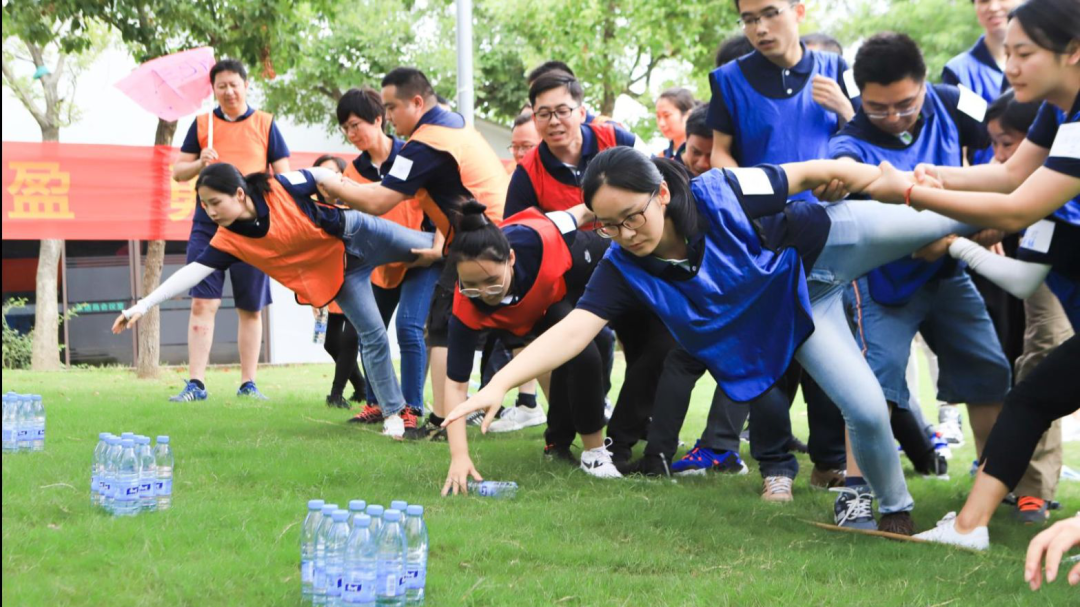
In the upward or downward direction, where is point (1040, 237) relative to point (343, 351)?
upward

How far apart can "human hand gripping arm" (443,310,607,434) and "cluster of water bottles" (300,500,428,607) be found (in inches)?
19.6

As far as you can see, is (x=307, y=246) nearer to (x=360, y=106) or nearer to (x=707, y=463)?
(x=360, y=106)

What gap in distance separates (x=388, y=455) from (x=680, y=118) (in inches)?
126

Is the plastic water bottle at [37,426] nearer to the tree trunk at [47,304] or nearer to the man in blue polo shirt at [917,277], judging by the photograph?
the man in blue polo shirt at [917,277]

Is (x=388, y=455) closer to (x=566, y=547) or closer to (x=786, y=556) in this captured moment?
(x=566, y=547)

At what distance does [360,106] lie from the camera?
7406 mm

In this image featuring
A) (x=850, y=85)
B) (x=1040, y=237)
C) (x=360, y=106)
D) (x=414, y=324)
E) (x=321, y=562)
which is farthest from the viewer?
(x=360, y=106)

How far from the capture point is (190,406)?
26.5 feet

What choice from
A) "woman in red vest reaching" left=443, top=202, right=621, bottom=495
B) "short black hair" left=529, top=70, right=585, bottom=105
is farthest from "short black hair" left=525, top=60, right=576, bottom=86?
"woman in red vest reaching" left=443, top=202, right=621, bottom=495

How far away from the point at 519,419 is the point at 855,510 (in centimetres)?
354

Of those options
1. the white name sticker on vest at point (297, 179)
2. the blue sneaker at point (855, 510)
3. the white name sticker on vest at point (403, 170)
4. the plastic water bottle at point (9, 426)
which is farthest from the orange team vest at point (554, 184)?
the plastic water bottle at point (9, 426)

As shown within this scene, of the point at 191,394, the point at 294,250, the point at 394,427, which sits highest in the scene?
the point at 294,250

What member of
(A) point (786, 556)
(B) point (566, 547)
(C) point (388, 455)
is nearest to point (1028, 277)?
(A) point (786, 556)

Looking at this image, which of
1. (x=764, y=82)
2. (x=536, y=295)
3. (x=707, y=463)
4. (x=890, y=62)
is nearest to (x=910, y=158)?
(x=890, y=62)
